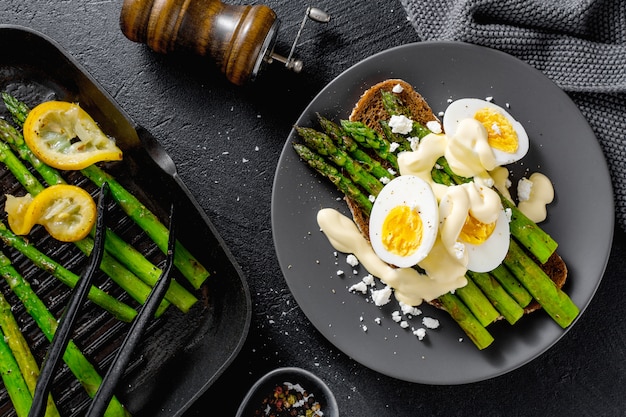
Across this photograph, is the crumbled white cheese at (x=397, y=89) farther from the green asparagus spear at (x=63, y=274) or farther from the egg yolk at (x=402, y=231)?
the green asparagus spear at (x=63, y=274)

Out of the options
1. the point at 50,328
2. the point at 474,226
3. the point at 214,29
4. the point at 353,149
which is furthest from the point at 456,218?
the point at 50,328

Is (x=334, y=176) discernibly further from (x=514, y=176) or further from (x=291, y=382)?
(x=291, y=382)

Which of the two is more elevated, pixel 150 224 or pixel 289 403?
pixel 150 224

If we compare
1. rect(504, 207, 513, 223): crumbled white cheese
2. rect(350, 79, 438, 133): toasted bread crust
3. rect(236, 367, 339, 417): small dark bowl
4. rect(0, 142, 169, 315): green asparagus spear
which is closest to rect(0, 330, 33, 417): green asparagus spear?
rect(0, 142, 169, 315): green asparagus spear

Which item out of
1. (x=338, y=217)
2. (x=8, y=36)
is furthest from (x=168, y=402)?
(x=8, y=36)

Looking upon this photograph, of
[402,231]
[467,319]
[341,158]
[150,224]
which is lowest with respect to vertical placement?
[467,319]

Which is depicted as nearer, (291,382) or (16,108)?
(291,382)

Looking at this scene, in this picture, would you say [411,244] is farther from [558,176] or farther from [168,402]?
[168,402]

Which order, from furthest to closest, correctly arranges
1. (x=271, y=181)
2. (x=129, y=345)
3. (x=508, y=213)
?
(x=271, y=181) → (x=508, y=213) → (x=129, y=345)
